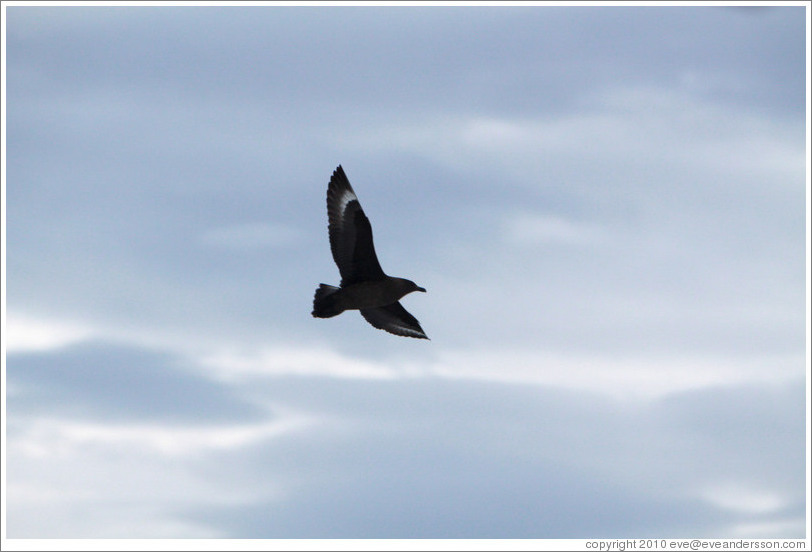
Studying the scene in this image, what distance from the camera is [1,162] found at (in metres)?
25.0

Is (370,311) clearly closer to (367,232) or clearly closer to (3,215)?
(367,232)

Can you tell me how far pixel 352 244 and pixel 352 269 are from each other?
0.40 m

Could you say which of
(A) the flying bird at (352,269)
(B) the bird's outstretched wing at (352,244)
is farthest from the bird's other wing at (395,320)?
(B) the bird's outstretched wing at (352,244)

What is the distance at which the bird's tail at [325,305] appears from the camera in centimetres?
2109

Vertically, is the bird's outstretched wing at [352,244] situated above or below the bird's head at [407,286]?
above

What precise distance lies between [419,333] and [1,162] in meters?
8.65

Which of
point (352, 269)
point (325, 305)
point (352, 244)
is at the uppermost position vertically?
point (352, 244)

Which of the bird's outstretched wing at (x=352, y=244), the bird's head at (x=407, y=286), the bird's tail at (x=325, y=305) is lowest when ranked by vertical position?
the bird's tail at (x=325, y=305)

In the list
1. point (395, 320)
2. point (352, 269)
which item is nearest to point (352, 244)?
point (352, 269)

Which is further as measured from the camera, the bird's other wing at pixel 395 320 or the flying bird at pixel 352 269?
the bird's other wing at pixel 395 320

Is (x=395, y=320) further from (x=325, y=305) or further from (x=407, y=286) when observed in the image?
(x=325, y=305)

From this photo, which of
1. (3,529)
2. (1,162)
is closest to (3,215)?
(1,162)

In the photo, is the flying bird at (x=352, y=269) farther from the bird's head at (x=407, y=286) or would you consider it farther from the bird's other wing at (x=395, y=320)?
the bird's other wing at (x=395, y=320)

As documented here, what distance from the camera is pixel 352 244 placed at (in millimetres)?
21406
